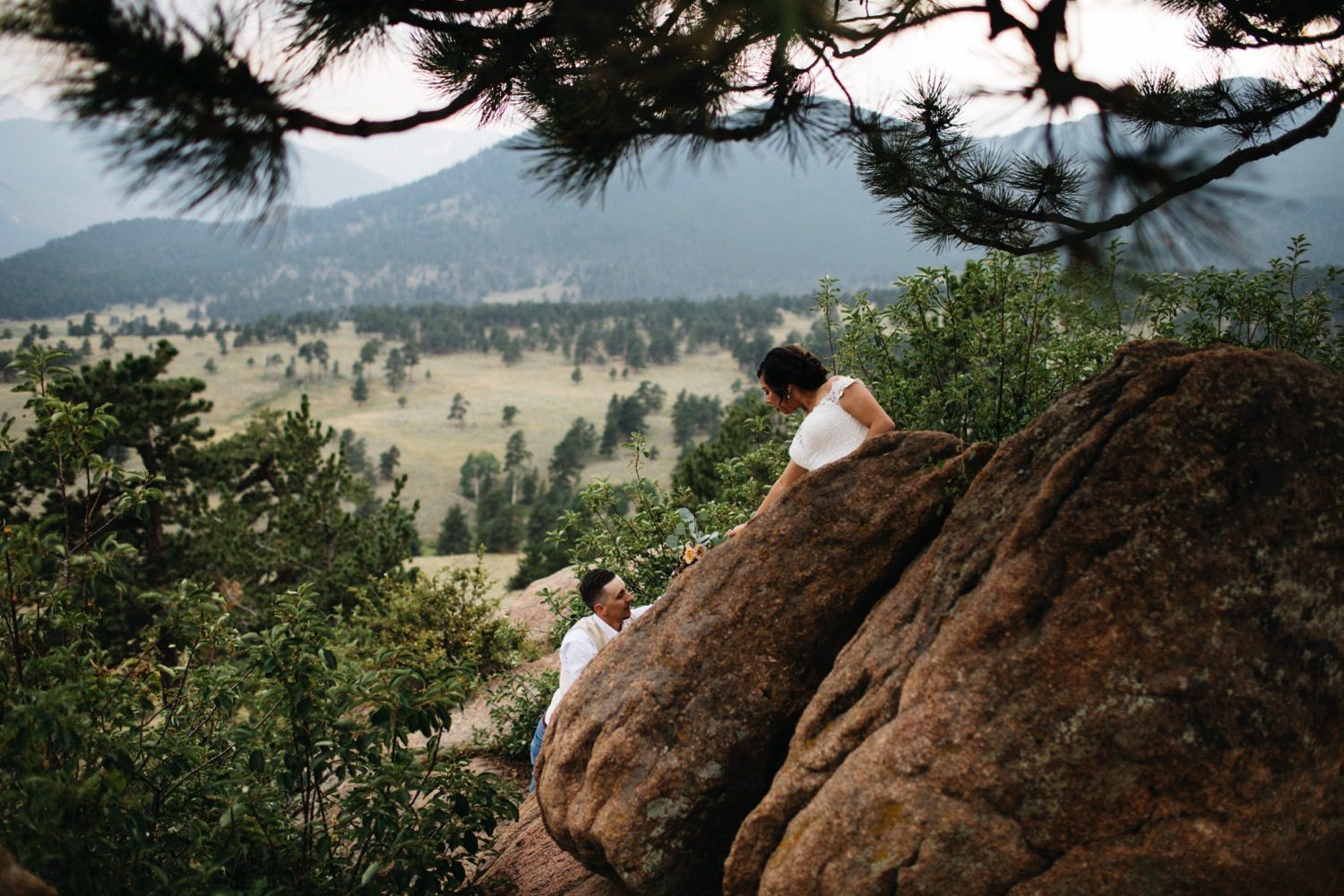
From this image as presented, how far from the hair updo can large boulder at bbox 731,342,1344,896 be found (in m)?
1.62

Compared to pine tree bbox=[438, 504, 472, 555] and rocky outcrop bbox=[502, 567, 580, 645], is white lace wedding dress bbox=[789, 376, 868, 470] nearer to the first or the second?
rocky outcrop bbox=[502, 567, 580, 645]

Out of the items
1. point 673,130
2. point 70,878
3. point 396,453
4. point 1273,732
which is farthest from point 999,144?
point 396,453

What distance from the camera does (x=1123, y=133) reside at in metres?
4.61

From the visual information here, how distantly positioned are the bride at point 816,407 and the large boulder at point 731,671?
244 mm

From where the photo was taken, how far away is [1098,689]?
297cm

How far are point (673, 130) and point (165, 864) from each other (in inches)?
177

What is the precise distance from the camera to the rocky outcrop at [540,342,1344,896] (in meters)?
2.89

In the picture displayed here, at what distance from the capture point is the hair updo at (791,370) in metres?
4.76

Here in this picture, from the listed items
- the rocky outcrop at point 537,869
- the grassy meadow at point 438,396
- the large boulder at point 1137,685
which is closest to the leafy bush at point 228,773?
the rocky outcrop at point 537,869

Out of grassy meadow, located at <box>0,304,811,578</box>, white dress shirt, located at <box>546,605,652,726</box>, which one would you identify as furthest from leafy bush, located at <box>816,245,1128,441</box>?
grassy meadow, located at <box>0,304,811,578</box>

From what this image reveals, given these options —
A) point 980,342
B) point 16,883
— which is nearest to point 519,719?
point 980,342

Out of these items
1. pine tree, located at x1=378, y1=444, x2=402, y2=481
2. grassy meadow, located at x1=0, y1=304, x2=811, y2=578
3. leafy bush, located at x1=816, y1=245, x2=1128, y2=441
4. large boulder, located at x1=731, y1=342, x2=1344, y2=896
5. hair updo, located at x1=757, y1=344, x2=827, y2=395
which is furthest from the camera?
grassy meadow, located at x1=0, y1=304, x2=811, y2=578

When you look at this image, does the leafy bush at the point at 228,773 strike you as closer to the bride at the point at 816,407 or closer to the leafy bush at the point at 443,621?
the bride at the point at 816,407

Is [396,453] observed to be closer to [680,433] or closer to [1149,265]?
[680,433]
